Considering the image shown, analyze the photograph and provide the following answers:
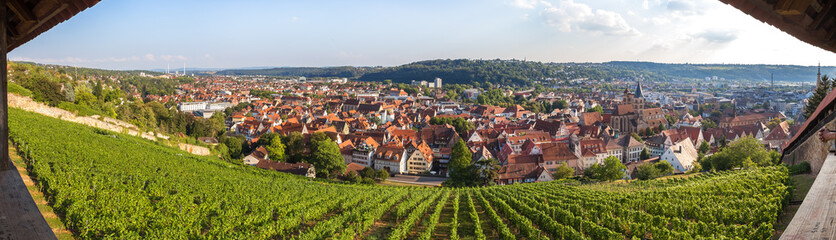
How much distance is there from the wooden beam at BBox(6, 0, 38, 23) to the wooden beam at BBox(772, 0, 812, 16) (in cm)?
356

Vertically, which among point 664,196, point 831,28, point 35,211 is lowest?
point 664,196

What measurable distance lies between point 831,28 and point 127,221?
1391 cm

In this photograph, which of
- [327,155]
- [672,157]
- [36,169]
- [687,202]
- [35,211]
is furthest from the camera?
[672,157]

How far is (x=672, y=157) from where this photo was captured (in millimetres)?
43000

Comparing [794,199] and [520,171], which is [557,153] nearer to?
[520,171]

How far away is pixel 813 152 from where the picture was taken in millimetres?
13602

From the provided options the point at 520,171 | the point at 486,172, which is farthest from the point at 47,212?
the point at 520,171

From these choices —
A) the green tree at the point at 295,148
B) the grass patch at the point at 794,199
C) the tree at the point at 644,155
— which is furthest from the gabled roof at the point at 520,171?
the grass patch at the point at 794,199

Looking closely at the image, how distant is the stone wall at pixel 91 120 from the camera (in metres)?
32.6

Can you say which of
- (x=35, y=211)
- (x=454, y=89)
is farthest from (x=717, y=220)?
(x=454, y=89)

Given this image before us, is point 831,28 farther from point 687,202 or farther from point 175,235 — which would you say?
point 687,202

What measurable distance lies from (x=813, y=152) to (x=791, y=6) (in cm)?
1596

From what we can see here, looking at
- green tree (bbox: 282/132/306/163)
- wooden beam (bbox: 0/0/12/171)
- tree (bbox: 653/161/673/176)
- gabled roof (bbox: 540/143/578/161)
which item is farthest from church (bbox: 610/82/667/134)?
wooden beam (bbox: 0/0/12/171)

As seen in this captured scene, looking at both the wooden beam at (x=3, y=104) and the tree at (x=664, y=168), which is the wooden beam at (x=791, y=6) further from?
the tree at (x=664, y=168)
